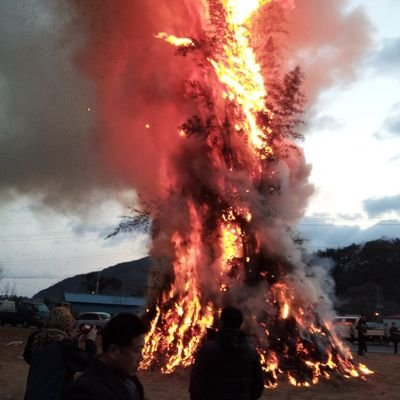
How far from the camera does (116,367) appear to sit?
239 cm

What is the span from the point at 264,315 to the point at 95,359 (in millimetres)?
12846

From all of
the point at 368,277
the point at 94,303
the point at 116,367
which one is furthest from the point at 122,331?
the point at 368,277

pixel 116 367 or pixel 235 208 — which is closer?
pixel 116 367

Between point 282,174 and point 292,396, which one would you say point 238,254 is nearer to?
point 282,174

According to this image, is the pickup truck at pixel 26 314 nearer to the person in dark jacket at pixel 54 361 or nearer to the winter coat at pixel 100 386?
the person in dark jacket at pixel 54 361

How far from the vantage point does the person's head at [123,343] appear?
7.89 feet

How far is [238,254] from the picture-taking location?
15820mm

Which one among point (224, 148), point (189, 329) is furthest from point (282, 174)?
point (189, 329)

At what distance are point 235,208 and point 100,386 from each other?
1351 cm

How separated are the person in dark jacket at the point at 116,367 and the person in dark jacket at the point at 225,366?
1.42 m

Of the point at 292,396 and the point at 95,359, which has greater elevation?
the point at 95,359

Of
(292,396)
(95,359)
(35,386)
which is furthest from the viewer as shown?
(292,396)

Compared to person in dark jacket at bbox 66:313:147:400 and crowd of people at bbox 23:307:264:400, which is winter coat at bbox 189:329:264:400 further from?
person in dark jacket at bbox 66:313:147:400

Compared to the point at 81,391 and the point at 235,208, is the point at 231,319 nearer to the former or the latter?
the point at 81,391
